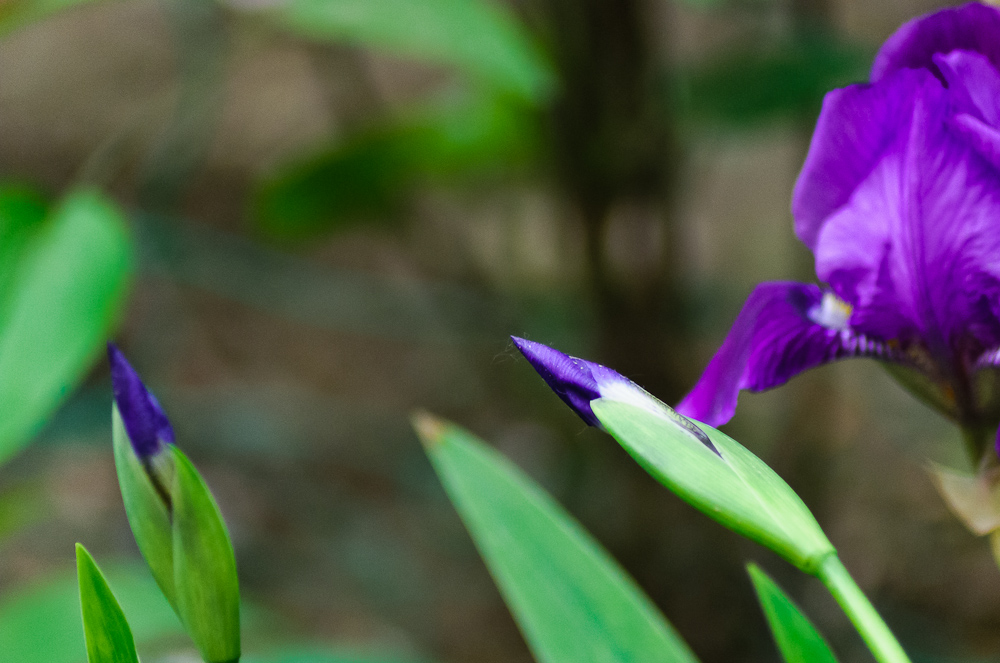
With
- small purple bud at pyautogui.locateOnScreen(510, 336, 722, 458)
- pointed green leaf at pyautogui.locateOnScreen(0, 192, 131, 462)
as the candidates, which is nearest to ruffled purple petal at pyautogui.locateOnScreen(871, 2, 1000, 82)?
small purple bud at pyautogui.locateOnScreen(510, 336, 722, 458)

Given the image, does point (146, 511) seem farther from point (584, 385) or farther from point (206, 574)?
point (584, 385)

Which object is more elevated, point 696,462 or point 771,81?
point 771,81

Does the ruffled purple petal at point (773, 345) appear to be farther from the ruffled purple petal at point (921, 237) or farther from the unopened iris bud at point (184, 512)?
the unopened iris bud at point (184, 512)

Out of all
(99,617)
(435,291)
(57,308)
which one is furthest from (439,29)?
(435,291)

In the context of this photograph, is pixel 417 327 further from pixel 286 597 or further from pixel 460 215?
pixel 286 597

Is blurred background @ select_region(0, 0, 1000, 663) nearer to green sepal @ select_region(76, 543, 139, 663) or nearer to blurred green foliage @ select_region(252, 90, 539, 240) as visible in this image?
blurred green foliage @ select_region(252, 90, 539, 240)
